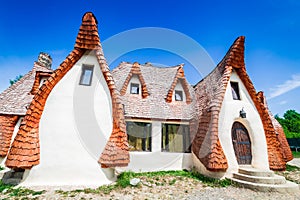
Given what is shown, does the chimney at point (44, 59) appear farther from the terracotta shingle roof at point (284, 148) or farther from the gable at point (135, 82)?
the terracotta shingle roof at point (284, 148)

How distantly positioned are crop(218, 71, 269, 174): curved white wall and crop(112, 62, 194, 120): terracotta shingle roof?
2566 mm

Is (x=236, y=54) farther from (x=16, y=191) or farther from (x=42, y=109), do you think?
(x=16, y=191)

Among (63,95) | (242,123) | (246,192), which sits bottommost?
(246,192)

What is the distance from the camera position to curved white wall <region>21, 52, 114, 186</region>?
22.0ft

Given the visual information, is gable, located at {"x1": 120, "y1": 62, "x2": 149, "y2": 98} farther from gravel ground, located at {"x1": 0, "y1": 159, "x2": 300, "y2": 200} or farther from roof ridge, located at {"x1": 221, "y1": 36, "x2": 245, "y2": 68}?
gravel ground, located at {"x1": 0, "y1": 159, "x2": 300, "y2": 200}

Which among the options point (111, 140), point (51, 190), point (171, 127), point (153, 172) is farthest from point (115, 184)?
point (171, 127)

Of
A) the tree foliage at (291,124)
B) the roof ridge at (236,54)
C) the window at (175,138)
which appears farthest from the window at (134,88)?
the tree foliage at (291,124)

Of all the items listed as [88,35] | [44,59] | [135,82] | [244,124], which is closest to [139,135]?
[135,82]

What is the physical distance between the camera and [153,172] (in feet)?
30.5

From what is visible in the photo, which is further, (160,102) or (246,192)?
(160,102)

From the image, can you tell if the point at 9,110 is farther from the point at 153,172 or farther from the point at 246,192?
the point at 246,192

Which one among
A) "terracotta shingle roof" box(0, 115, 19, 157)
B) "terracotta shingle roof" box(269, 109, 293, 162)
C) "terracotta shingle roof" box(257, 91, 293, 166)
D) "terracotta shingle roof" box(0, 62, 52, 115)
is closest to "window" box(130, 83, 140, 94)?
"terracotta shingle roof" box(0, 62, 52, 115)

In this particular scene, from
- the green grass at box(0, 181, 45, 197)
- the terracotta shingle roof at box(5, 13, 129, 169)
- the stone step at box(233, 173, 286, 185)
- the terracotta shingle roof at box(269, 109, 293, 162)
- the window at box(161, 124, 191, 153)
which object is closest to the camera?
the green grass at box(0, 181, 45, 197)

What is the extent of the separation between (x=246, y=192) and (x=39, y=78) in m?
13.1
